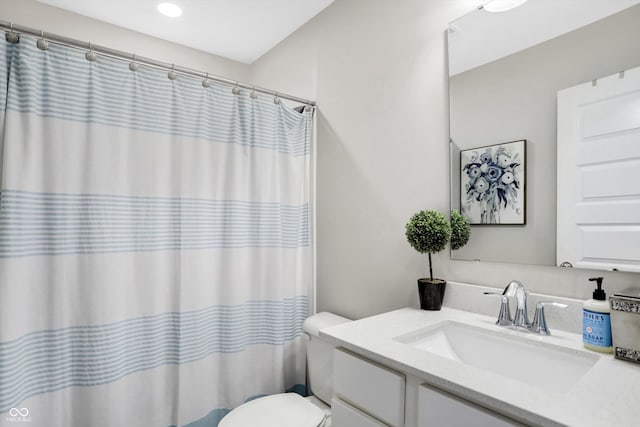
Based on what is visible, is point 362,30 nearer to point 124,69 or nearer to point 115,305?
point 124,69

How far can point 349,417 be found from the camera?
1.02 metres

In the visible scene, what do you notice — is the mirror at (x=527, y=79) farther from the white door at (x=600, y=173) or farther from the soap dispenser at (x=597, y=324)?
the soap dispenser at (x=597, y=324)

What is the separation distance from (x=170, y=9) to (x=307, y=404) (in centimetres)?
232

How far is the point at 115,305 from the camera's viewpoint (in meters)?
1.41

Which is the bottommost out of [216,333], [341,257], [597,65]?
[216,333]

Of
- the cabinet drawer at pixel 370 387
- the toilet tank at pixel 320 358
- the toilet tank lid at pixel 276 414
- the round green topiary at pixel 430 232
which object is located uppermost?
the round green topiary at pixel 430 232

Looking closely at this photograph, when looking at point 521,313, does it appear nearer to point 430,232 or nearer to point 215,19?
point 430,232

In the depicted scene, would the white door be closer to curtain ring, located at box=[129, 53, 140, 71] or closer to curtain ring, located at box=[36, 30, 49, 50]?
curtain ring, located at box=[129, 53, 140, 71]

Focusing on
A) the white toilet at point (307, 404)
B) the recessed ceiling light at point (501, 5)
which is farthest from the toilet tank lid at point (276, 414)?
the recessed ceiling light at point (501, 5)

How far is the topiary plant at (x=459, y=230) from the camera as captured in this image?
4.39 feet

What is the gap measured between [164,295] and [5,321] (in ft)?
1.73

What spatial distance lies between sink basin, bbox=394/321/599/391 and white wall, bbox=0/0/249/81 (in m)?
2.50

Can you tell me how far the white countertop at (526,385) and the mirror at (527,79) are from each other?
34cm

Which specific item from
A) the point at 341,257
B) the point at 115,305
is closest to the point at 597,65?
the point at 341,257
